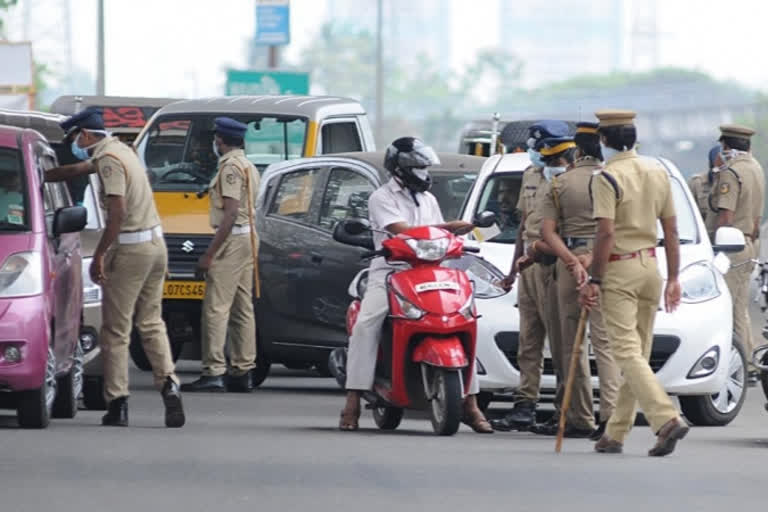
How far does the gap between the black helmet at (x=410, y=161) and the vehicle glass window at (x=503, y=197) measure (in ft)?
6.71

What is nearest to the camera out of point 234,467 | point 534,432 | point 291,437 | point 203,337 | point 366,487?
point 366,487

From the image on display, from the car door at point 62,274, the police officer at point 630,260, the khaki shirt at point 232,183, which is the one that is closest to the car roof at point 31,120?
the khaki shirt at point 232,183

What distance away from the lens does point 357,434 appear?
41.7 ft

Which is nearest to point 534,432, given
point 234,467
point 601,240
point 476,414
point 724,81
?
point 476,414

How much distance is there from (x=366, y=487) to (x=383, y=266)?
10.2ft

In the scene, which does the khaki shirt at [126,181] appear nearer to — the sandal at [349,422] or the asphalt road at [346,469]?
the asphalt road at [346,469]

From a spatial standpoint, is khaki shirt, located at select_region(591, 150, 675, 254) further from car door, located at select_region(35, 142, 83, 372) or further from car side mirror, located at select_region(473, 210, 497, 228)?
car door, located at select_region(35, 142, 83, 372)

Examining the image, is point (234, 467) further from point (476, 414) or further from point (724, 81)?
point (724, 81)

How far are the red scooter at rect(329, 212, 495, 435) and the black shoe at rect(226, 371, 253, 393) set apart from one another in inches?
154

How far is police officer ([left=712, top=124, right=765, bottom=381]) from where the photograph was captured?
17047 millimetres

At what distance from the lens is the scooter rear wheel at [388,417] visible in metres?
13.1

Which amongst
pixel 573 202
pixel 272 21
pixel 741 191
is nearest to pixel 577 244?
pixel 573 202

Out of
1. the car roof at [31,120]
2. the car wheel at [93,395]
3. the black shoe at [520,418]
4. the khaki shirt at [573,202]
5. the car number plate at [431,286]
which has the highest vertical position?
the car roof at [31,120]

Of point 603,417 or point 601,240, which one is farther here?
point 603,417
